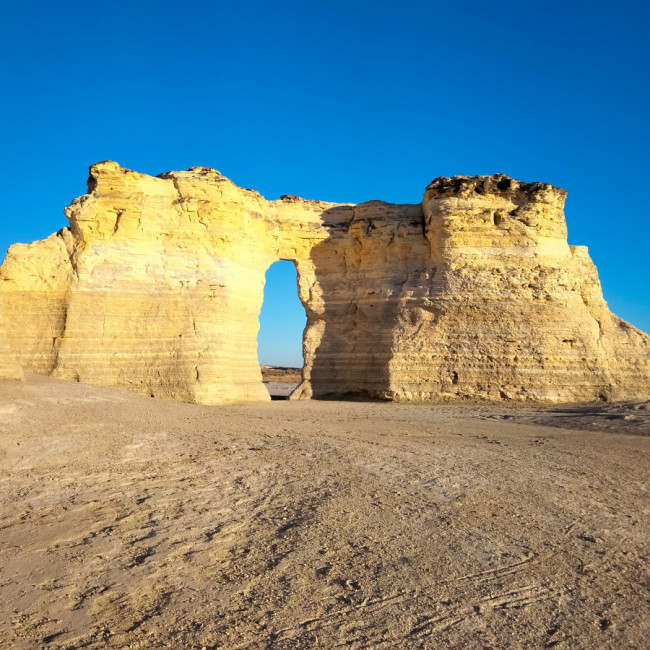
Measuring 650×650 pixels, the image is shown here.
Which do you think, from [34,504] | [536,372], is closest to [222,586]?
[34,504]

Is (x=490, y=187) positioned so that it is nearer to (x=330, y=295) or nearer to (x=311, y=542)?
(x=330, y=295)

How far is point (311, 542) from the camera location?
4.21 meters

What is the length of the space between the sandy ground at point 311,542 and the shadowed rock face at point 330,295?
25.9 ft

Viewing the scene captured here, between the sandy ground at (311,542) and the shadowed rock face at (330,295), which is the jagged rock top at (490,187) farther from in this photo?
the sandy ground at (311,542)

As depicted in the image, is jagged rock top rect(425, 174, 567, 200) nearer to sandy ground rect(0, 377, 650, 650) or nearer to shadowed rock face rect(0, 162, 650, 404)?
shadowed rock face rect(0, 162, 650, 404)

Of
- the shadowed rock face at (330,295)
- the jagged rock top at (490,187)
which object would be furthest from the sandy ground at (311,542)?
the jagged rock top at (490,187)

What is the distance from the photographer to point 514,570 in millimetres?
3711

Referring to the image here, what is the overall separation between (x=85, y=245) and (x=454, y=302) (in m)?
11.7

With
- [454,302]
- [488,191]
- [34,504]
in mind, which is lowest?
[34,504]

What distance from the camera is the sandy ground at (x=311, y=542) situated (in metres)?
2.99

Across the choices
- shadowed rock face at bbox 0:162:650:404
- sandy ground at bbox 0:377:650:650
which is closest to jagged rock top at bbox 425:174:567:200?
shadowed rock face at bbox 0:162:650:404

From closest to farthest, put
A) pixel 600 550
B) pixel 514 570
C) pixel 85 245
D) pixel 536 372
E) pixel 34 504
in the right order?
pixel 514 570 < pixel 600 550 < pixel 34 504 < pixel 85 245 < pixel 536 372

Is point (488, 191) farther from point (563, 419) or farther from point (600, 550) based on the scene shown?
point (600, 550)

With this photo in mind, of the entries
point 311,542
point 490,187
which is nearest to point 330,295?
point 490,187
